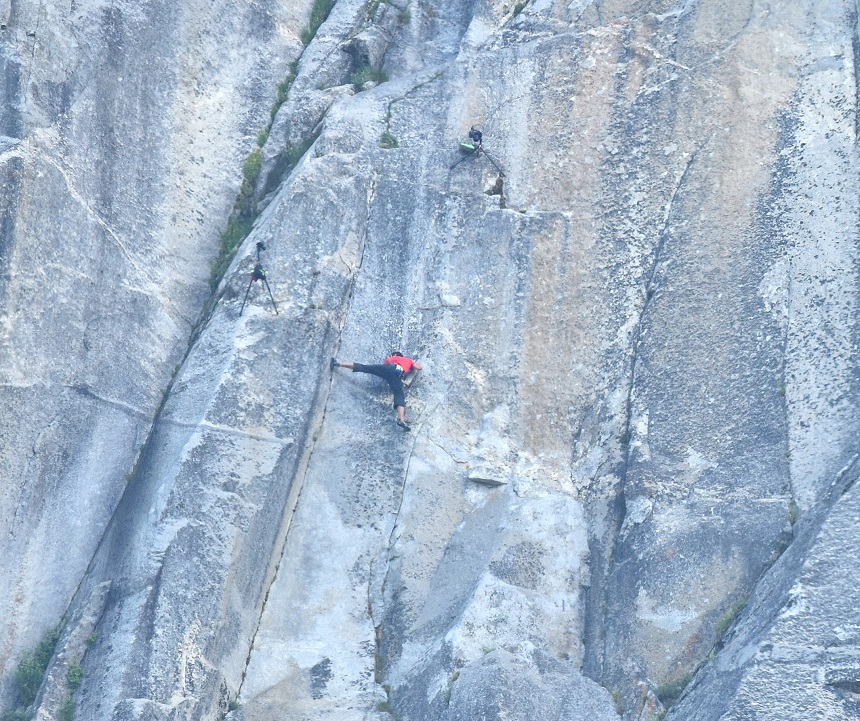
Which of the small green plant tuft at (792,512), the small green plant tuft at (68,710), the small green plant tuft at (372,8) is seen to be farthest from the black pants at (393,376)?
the small green plant tuft at (372,8)

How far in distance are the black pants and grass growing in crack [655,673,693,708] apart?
471 centimetres

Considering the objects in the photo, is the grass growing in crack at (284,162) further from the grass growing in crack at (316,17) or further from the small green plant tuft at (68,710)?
the small green plant tuft at (68,710)

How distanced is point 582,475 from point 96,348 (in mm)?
6284

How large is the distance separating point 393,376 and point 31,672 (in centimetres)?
549

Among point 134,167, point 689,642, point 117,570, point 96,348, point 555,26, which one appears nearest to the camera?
point 689,642

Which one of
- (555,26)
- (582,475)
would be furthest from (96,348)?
(555,26)

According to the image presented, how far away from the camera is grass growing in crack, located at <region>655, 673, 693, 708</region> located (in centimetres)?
1376

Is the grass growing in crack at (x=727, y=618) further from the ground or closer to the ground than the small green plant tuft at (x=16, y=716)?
further from the ground

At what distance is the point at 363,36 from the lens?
61.3ft

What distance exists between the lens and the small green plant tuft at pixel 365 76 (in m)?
18.5

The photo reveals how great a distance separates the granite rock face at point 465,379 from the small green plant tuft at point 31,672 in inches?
8.1

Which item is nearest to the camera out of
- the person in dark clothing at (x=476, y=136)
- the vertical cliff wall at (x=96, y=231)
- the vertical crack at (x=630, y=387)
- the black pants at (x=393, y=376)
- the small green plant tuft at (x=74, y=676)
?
the small green plant tuft at (x=74, y=676)

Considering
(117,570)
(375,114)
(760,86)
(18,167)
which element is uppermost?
(760,86)

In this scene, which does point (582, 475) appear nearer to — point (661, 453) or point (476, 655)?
point (661, 453)
